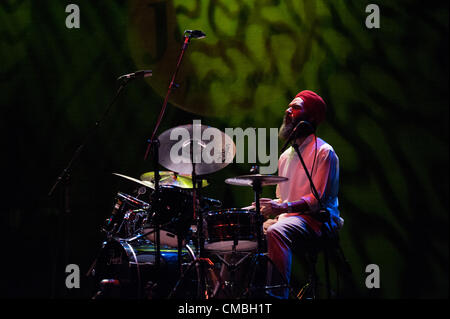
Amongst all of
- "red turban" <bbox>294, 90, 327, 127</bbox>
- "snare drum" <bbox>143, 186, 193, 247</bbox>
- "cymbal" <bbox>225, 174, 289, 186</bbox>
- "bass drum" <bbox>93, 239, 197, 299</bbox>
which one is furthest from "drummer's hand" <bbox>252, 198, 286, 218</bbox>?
"red turban" <bbox>294, 90, 327, 127</bbox>

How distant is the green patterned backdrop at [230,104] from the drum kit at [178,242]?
0.98 m

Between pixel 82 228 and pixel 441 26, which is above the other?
pixel 441 26

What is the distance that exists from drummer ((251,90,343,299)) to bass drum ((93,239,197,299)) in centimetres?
76

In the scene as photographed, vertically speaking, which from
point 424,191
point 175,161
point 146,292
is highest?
point 175,161

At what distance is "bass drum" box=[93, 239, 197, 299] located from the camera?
3.57m

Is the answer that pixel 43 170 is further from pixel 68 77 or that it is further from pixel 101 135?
pixel 68 77

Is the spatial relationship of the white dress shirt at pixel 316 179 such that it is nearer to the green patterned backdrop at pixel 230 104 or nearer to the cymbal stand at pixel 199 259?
the cymbal stand at pixel 199 259

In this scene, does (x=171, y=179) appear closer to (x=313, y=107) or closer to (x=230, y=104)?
(x=230, y=104)

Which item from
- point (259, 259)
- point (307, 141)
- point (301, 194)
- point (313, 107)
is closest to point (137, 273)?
point (259, 259)

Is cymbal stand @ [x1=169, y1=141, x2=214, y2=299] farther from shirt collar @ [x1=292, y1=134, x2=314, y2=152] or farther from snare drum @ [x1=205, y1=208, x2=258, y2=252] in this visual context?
shirt collar @ [x1=292, y1=134, x2=314, y2=152]

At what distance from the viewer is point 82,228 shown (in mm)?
4742

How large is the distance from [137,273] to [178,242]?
1.29 ft

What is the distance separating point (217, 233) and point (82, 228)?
1.93 metres
